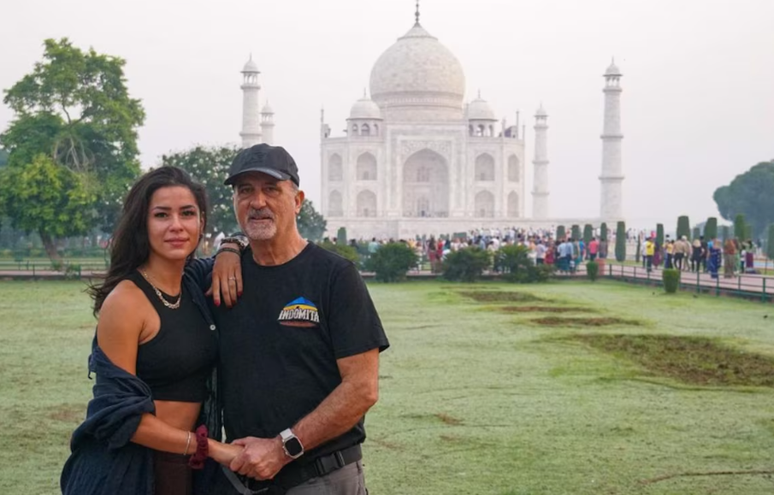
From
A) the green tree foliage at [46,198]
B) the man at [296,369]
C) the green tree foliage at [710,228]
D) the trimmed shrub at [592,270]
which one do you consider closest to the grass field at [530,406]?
the man at [296,369]

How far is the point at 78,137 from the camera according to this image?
25.3m

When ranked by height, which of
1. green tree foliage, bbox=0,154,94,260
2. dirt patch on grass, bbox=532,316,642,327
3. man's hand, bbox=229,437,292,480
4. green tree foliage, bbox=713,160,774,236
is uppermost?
green tree foliage, bbox=713,160,774,236

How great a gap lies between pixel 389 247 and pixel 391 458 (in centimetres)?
1478

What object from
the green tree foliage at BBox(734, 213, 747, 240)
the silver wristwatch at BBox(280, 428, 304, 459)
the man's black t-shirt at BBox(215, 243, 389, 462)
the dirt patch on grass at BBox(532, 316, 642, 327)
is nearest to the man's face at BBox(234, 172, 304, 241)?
the man's black t-shirt at BBox(215, 243, 389, 462)

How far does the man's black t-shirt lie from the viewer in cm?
251

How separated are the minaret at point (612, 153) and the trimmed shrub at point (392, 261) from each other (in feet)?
79.5

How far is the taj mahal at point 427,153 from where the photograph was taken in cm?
4259

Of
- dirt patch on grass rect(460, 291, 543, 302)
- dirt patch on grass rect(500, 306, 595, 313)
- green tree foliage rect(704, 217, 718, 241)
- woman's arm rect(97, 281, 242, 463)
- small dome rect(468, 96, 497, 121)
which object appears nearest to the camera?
woman's arm rect(97, 281, 242, 463)

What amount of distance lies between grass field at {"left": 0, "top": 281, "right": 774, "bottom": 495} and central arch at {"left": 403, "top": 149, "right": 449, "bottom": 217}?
3388 centimetres

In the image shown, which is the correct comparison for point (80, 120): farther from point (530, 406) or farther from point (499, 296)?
point (530, 406)

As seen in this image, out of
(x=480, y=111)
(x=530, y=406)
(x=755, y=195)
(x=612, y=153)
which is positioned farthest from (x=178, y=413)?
(x=755, y=195)

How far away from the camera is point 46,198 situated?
22.5 meters

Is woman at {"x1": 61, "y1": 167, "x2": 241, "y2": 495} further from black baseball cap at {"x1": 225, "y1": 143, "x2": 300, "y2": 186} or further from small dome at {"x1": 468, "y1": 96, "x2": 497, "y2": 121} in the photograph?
small dome at {"x1": 468, "y1": 96, "x2": 497, "y2": 121}

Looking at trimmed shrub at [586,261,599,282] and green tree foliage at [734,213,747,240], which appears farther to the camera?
green tree foliage at [734,213,747,240]
